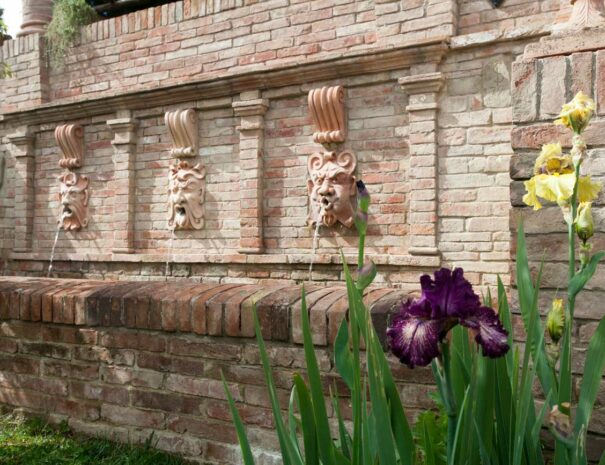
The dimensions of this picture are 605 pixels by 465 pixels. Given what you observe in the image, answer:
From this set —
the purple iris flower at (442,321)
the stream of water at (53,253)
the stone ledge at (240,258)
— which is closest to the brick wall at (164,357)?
the purple iris flower at (442,321)

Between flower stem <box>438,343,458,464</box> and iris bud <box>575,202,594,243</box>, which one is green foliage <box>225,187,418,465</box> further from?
iris bud <box>575,202,594,243</box>

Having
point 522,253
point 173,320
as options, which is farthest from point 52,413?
point 522,253

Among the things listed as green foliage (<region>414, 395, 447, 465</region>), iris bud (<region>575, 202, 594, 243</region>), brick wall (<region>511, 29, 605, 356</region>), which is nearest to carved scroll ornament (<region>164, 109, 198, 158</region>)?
brick wall (<region>511, 29, 605, 356</region>)

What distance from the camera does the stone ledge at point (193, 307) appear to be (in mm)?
2291

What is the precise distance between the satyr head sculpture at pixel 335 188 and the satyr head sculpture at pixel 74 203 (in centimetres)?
353

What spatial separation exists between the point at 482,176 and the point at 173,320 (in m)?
3.70

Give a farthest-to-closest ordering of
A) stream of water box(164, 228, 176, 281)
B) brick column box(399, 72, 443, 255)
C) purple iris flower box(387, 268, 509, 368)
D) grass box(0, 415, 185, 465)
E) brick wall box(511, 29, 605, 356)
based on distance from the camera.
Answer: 1. stream of water box(164, 228, 176, 281)
2. brick column box(399, 72, 443, 255)
3. grass box(0, 415, 185, 465)
4. brick wall box(511, 29, 605, 356)
5. purple iris flower box(387, 268, 509, 368)

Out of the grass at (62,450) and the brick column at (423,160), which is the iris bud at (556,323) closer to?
the grass at (62,450)

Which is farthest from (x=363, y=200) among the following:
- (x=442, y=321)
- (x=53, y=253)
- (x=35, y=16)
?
(x=35, y=16)

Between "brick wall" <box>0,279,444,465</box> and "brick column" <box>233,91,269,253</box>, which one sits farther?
"brick column" <box>233,91,269,253</box>

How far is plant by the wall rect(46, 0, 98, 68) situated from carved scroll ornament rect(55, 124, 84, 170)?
1.01 meters

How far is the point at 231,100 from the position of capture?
6.84 meters

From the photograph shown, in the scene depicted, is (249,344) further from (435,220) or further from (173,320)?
(435,220)

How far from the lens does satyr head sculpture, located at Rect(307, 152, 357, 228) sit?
6105 millimetres
